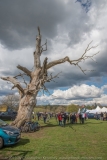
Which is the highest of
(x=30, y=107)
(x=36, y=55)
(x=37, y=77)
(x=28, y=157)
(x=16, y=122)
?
(x=36, y=55)

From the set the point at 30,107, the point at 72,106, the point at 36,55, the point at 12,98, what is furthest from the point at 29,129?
the point at 72,106

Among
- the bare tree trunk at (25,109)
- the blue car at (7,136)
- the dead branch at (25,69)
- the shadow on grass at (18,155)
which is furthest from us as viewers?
the dead branch at (25,69)

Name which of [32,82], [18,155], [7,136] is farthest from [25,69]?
[18,155]

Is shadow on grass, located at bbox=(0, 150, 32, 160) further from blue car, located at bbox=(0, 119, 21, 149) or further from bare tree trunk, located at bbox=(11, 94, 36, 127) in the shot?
bare tree trunk, located at bbox=(11, 94, 36, 127)

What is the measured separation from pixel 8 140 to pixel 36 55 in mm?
12310

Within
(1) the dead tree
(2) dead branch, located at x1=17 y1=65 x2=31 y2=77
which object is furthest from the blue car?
(2) dead branch, located at x1=17 y1=65 x2=31 y2=77

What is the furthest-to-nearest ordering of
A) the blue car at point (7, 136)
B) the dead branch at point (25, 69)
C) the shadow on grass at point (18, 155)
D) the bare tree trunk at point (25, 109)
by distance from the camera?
the dead branch at point (25, 69)
the bare tree trunk at point (25, 109)
the blue car at point (7, 136)
the shadow on grass at point (18, 155)

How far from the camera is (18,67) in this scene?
19344mm

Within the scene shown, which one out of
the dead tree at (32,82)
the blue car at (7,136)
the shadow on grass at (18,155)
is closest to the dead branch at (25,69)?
the dead tree at (32,82)

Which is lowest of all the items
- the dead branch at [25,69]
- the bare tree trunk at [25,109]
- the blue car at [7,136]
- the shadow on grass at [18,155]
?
the shadow on grass at [18,155]

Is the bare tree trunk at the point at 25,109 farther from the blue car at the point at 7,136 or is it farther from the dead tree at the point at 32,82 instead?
the blue car at the point at 7,136

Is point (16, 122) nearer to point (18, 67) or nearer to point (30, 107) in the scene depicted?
point (30, 107)

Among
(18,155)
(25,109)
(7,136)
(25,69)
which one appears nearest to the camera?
(18,155)

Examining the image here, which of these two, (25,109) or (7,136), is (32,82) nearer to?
(25,109)
